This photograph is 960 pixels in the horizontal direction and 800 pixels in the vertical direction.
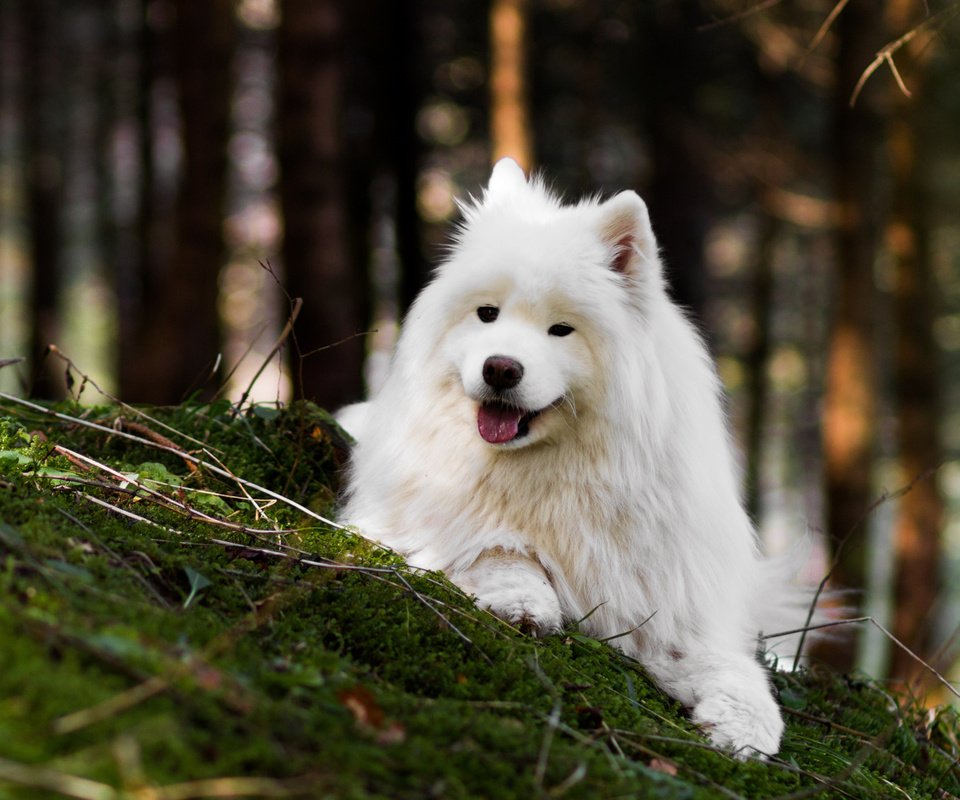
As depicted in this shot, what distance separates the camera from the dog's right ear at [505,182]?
168 inches

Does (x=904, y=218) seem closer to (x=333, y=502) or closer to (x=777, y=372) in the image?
(x=333, y=502)

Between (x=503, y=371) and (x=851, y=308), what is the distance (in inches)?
305

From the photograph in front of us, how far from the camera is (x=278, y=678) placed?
2.11 metres

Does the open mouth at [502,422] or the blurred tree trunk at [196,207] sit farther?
the blurred tree trunk at [196,207]

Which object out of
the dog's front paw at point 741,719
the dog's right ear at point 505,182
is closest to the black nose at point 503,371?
the dog's right ear at point 505,182

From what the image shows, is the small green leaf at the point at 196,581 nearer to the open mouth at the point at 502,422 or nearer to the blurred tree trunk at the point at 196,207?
the open mouth at the point at 502,422

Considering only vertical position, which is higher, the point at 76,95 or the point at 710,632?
the point at 76,95

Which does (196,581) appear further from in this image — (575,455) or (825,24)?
(825,24)

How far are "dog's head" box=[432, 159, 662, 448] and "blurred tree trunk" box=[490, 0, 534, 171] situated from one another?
701cm

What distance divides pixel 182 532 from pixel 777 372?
24.6 metres

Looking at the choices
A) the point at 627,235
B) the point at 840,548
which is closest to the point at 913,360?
the point at 840,548

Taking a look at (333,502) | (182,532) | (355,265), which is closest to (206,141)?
(355,265)

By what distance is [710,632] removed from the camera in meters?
3.62

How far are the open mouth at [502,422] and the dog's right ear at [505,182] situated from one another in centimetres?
110
